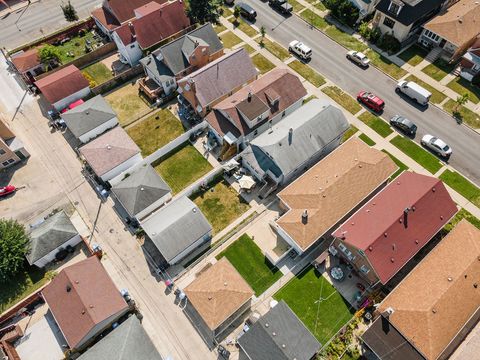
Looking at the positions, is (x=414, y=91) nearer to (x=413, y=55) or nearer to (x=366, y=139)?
(x=413, y=55)

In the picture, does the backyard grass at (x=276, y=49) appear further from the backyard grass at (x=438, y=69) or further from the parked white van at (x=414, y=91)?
the backyard grass at (x=438, y=69)

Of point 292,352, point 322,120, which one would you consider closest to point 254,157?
point 322,120

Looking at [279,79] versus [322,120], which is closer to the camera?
[322,120]

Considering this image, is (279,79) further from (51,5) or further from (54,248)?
(51,5)

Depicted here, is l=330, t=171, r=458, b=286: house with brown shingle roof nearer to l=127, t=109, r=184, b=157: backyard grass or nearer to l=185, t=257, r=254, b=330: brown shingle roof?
l=185, t=257, r=254, b=330: brown shingle roof

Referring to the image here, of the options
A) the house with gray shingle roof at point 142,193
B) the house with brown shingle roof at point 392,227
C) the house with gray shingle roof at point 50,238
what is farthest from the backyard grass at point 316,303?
the house with gray shingle roof at point 50,238

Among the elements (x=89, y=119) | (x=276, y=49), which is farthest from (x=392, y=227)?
(x=89, y=119)
